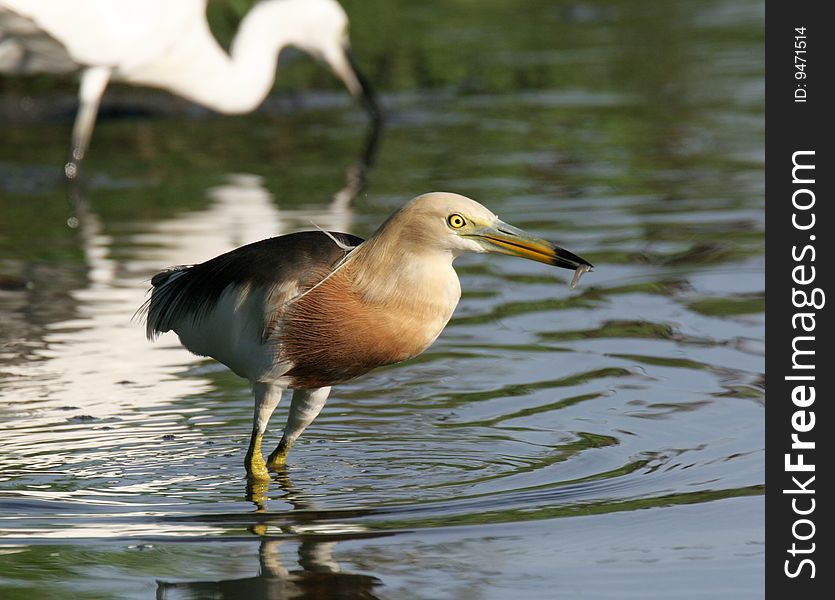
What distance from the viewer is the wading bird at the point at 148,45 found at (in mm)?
12938

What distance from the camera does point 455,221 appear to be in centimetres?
585

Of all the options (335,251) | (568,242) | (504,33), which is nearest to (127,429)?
(335,251)

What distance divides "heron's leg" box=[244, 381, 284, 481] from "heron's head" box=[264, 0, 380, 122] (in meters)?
9.06

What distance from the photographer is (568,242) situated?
10.4 m

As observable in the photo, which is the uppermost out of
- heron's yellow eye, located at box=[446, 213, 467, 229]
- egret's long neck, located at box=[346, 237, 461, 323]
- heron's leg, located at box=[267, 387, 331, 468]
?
heron's yellow eye, located at box=[446, 213, 467, 229]

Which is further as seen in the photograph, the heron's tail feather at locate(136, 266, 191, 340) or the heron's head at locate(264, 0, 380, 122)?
the heron's head at locate(264, 0, 380, 122)

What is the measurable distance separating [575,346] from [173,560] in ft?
11.1

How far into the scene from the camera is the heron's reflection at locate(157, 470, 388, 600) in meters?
5.07

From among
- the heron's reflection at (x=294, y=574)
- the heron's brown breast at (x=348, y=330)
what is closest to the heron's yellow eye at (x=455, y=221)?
the heron's brown breast at (x=348, y=330)

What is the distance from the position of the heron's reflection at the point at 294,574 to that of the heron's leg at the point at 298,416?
738 millimetres

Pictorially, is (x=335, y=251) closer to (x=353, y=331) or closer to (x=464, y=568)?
(x=353, y=331)

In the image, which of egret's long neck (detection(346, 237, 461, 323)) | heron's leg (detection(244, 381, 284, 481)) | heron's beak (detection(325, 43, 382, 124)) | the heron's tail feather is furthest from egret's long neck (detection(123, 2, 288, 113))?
egret's long neck (detection(346, 237, 461, 323))

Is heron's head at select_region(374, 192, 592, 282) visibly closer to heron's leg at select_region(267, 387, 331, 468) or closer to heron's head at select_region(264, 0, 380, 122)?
heron's leg at select_region(267, 387, 331, 468)

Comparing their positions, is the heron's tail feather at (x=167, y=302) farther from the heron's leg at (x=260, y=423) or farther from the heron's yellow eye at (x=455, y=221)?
the heron's yellow eye at (x=455, y=221)
